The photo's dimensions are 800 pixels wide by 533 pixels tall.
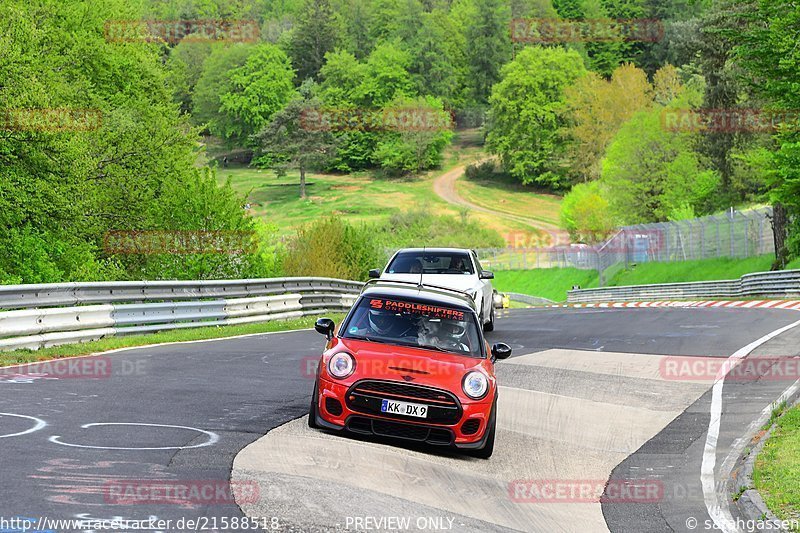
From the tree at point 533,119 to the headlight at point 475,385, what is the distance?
122237mm

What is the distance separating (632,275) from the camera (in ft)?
217

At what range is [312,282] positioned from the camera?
2972 centimetres

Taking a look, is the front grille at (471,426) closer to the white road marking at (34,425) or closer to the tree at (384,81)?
the white road marking at (34,425)

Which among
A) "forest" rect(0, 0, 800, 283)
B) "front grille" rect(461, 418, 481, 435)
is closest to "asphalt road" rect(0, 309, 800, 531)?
"front grille" rect(461, 418, 481, 435)

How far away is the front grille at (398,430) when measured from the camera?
9.68 m

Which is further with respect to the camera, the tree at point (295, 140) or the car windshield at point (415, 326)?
the tree at point (295, 140)

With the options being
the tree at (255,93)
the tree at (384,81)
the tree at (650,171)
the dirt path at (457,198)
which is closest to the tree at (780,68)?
the tree at (650,171)

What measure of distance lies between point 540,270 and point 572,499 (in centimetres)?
7586

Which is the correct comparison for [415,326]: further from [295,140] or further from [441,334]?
[295,140]

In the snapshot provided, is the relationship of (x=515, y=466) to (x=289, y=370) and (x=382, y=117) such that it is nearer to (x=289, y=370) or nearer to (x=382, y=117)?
(x=289, y=370)

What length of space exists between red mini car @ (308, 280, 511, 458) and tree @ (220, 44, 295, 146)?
147056 mm

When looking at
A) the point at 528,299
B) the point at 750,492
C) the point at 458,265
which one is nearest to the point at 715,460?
the point at 750,492

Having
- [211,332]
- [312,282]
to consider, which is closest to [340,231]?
[312,282]

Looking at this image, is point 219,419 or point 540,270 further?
point 540,270
